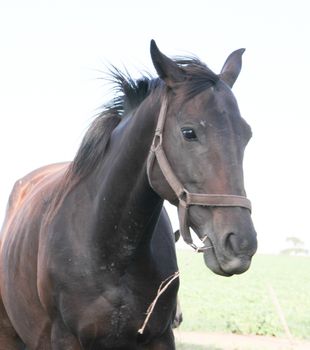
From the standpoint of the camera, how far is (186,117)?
378 centimetres

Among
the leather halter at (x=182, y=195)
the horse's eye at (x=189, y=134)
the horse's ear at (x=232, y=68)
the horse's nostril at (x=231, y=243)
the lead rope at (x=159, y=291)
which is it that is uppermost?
the horse's ear at (x=232, y=68)

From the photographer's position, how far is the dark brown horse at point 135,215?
11.9ft

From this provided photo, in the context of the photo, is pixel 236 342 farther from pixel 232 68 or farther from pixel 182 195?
pixel 182 195

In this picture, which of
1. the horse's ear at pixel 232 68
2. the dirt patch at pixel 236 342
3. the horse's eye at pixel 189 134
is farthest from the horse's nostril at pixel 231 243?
the dirt patch at pixel 236 342

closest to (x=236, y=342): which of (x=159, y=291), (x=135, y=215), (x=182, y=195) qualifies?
(x=159, y=291)

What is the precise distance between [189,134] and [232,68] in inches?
30.3

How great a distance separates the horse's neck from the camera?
4.22m

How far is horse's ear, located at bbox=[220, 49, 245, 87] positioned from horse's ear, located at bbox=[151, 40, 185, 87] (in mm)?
356

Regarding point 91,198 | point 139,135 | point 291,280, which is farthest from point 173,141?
point 291,280

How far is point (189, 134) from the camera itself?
374 centimetres

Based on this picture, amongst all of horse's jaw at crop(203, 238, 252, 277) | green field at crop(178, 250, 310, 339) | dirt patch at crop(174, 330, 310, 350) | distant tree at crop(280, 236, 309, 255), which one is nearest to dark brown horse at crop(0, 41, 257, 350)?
horse's jaw at crop(203, 238, 252, 277)

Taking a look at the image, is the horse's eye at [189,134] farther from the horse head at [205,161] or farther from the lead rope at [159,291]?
the lead rope at [159,291]

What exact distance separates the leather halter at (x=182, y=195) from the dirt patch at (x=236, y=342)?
27.5 feet

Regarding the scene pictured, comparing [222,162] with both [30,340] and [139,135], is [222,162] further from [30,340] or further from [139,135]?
[30,340]
